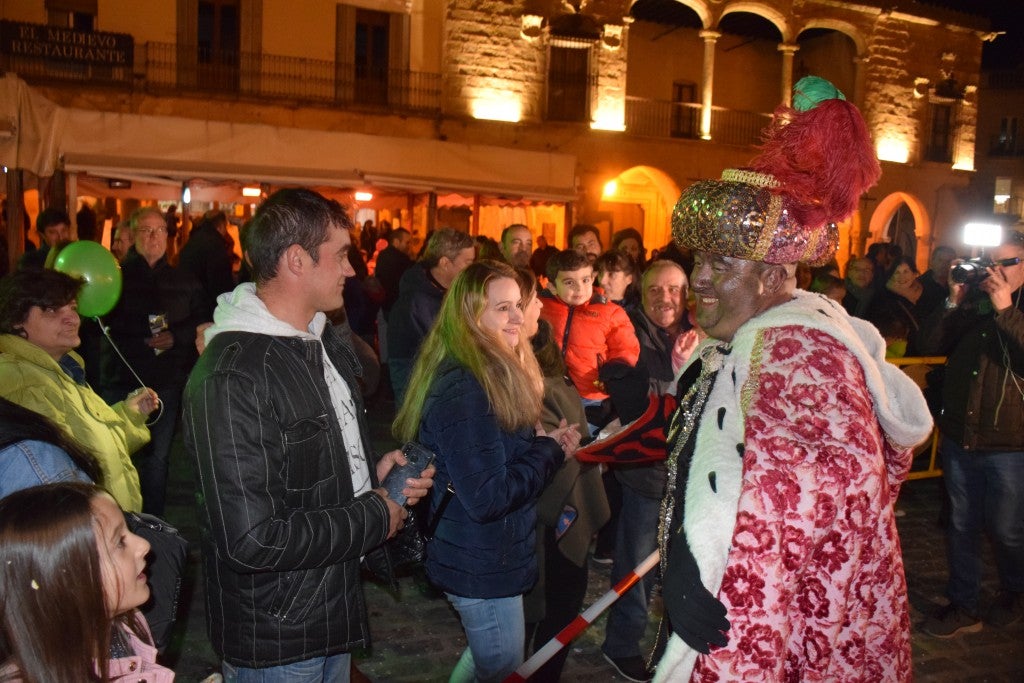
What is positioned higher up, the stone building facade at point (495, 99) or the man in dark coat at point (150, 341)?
the stone building facade at point (495, 99)

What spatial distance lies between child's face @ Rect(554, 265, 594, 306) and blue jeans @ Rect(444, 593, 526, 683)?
8.34 ft

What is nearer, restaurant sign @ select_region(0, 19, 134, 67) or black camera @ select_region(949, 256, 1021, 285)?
black camera @ select_region(949, 256, 1021, 285)

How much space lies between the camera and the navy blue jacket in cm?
285

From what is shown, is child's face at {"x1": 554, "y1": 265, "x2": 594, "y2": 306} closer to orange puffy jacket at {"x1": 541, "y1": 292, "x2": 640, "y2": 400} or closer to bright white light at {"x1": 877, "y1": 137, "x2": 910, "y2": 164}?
orange puffy jacket at {"x1": 541, "y1": 292, "x2": 640, "y2": 400}

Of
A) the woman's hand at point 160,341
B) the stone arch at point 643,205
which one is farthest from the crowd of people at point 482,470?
the stone arch at point 643,205

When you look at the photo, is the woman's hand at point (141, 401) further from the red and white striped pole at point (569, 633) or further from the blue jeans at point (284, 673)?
the red and white striped pole at point (569, 633)

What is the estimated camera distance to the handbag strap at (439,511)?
9.89 ft

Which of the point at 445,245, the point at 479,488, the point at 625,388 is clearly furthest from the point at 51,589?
the point at 445,245

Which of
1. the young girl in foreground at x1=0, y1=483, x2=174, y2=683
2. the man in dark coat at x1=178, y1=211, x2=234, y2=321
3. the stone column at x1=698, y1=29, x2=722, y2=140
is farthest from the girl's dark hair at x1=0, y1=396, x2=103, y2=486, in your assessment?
the stone column at x1=698, y1=29, x2=722, y2=140

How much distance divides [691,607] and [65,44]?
58.4 feet

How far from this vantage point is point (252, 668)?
92.0 inches

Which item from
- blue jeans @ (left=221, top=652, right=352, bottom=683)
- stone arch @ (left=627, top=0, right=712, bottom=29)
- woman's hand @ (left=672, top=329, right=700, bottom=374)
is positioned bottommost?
blue jeans @ (left=221, top=652, right=352, bottom=683)

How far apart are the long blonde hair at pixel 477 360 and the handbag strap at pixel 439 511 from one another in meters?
0.26

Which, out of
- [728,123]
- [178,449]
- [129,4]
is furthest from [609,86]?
[178,449]
